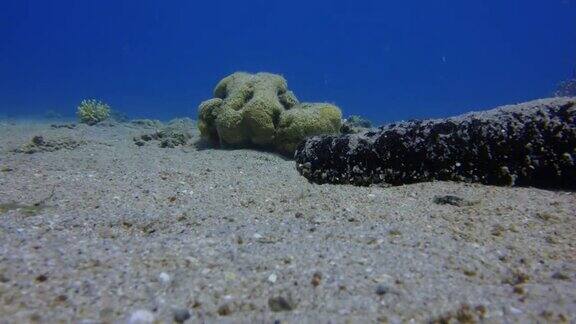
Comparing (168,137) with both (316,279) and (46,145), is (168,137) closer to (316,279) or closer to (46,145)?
(46,145)

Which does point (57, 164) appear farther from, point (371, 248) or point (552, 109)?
point (552, 109)

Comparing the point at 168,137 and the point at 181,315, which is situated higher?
the point at 168,137

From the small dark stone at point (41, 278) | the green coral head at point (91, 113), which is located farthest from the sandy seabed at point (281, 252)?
the green coral head at point (91, 113)

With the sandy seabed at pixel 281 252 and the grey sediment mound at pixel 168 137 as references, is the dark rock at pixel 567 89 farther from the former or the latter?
the sandy seabed at pixel 281 252

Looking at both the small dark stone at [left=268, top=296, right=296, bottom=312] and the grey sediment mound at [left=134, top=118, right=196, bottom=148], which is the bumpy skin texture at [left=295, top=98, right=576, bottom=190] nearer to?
the small dark stone at [left=268, top=296, right=296, bottom=312]

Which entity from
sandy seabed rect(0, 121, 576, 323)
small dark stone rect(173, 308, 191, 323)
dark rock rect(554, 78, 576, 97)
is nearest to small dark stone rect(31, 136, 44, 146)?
sandy seabed rect(0, 121, 576, 323)

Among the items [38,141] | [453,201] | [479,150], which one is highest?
[38,141]

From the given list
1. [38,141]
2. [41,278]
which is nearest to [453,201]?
[41,278]

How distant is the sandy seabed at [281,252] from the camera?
244 centimetres

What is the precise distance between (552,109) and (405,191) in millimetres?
2417

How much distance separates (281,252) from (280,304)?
32.7 inches

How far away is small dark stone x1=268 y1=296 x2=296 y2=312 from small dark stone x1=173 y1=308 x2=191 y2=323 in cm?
52

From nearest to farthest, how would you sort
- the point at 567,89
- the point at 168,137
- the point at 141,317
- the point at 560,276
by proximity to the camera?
the point at 141,317
the point at 560,276
the point at 168,137
the point at 567,89

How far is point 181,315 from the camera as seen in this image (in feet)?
7.68
